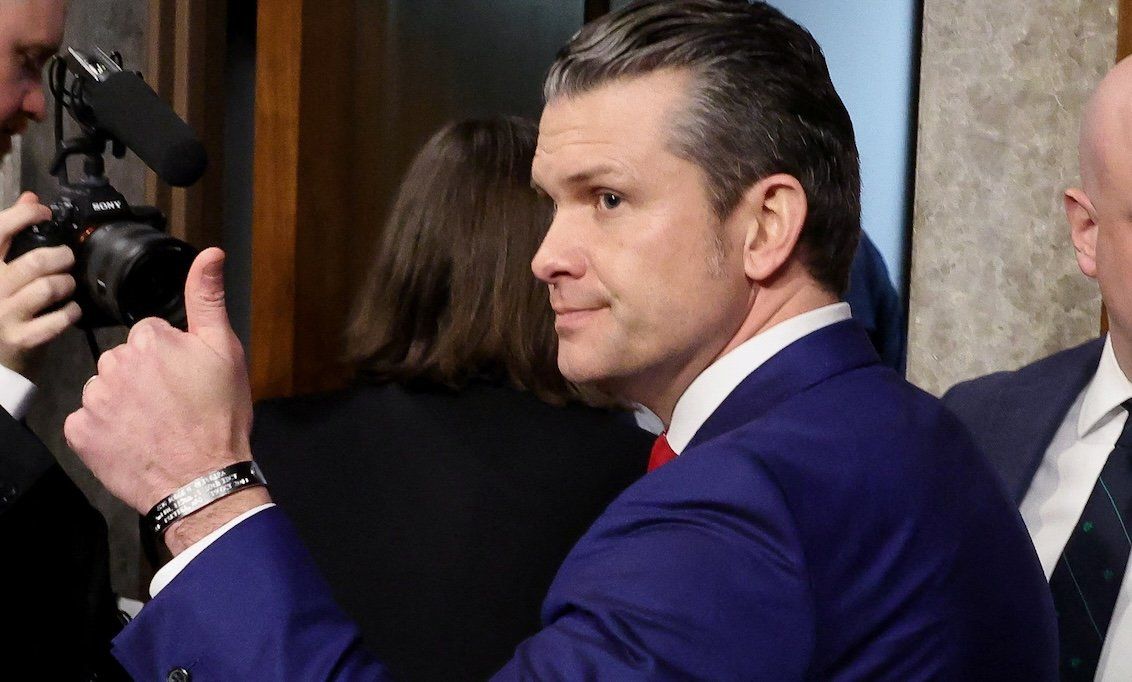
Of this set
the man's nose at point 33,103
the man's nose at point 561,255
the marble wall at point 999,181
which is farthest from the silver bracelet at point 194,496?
the marble wall at point 999,181

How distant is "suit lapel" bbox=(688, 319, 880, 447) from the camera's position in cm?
103

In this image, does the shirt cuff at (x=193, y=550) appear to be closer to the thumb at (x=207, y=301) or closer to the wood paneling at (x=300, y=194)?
the thumb at (x=207, y=301)

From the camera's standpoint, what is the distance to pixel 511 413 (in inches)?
64.7

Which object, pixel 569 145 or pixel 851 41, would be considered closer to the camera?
pixel 569 145

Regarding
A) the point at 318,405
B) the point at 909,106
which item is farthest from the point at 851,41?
the point at 318,405

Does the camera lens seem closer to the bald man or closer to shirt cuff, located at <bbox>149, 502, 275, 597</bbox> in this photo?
shirt cuff, located at <bbox>149, 502, 275, 597</bbox>

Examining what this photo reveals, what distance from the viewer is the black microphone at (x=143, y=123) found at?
146 centimetres

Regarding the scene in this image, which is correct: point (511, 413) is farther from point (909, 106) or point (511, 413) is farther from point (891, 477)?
point (909, 106)

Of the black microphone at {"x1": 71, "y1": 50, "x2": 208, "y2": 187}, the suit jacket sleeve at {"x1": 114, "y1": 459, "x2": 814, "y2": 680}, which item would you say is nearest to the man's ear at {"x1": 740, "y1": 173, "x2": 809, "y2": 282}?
the suit jacket sleeve at {"x1": 114, "y1": 459, "x2": 814, "y2": 680}

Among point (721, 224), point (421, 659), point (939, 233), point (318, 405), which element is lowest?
point (421, 659)

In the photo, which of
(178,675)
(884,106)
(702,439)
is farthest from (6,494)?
(884,106)

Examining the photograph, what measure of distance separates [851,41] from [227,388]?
246cm

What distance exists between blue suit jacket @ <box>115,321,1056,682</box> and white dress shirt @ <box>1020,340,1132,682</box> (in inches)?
18.4

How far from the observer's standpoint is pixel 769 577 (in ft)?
2.77
